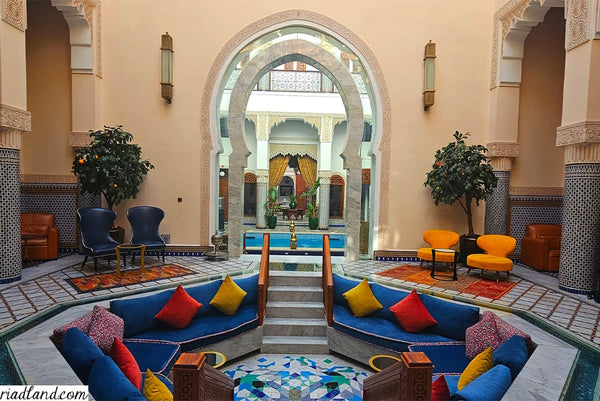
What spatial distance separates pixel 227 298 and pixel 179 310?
1.75 ft

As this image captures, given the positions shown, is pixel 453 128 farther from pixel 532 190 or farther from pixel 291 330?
pixel 291 330

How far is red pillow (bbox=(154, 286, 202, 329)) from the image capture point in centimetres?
331

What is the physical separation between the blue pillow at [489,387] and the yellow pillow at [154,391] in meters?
1.54

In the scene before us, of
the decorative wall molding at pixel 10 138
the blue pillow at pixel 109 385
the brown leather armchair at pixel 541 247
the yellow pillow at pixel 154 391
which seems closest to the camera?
the blue pillow at pixel 109 385

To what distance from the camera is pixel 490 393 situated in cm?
177

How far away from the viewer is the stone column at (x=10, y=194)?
404 cm

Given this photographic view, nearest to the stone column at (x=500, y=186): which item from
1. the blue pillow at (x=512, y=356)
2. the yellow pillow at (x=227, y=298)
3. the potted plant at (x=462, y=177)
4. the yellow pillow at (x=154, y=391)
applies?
the potted plant at (x=462, y=177)

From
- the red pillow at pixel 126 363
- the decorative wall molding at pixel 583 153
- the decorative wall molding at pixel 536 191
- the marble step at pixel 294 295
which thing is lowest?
the marble step at pixel 294 295

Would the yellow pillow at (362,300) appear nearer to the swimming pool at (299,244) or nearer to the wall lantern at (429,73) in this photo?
the swimming pool at (299,244)

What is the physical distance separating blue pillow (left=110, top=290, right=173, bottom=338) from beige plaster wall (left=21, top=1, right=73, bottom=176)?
3.81 meters

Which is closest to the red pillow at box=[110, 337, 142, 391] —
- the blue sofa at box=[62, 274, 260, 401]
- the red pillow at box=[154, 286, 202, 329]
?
the blue sofa at box=[62, 274, 260, 401]

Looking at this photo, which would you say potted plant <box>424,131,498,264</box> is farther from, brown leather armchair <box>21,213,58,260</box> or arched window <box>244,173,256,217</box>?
arched window <box>244,173,256,217</box>

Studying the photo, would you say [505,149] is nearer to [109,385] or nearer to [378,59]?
[378,59]

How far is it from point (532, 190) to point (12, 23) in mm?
7820
